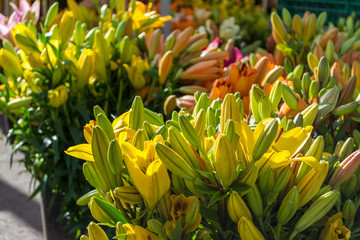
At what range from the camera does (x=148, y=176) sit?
65 centimetres

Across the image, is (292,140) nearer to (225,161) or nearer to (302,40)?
(225,161)

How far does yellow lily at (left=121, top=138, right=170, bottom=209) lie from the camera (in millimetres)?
654

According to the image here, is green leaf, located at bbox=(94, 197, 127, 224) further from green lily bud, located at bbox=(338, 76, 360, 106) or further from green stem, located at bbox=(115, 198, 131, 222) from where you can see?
green lily bud, located at bbox=(338, 76, 360, 106)

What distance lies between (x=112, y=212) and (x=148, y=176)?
0.32 ft

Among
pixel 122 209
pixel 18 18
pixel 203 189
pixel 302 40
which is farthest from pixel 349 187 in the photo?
pixel 18 18

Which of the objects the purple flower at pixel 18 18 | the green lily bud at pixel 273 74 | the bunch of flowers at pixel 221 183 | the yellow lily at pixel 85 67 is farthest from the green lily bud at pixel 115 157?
the purple flower at pixel 18 18

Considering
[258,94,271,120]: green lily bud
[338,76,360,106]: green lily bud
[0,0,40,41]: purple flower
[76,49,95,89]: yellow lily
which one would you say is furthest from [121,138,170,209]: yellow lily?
[0,0,40,41]: purple flower

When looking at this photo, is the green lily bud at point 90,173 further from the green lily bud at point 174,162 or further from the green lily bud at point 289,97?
the green lily bud at point 289,97

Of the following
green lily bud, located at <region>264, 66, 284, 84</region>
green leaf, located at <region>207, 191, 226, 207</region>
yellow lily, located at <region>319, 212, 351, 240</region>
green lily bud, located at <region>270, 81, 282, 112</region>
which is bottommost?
yellow lily, located at <region>319, 212, 351, 240</region>

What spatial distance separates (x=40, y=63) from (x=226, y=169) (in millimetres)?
913

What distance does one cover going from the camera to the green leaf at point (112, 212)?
0.70 m

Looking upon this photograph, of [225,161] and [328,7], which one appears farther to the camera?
[328,7]

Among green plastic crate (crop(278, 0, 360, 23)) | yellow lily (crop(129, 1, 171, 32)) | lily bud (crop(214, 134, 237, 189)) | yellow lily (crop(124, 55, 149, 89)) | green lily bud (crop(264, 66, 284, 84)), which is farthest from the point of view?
green plastic crate (crop(278, 0, 360, 23))

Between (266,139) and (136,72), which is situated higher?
(266,139)
